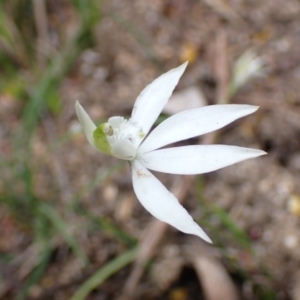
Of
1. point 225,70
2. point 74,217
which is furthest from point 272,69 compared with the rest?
point 74,217

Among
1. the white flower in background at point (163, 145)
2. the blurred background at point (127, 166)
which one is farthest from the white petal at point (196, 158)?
the blurred background at point (127, 166)

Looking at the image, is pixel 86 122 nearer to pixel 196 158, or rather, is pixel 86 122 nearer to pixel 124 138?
pixel 124 138

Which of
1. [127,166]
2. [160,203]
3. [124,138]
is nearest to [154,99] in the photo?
[124,138]

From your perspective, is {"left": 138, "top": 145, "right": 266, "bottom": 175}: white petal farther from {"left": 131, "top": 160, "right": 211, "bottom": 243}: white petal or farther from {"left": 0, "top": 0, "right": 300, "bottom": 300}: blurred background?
{"left": 0, "top": 0, "right": 300, "bottom": 300}: blurred background

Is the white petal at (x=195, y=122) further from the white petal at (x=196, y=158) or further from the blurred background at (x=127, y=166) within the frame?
the blurred background at (x=127, y=166)

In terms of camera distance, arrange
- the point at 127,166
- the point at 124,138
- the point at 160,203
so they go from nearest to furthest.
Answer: the point at 160,203 → the point at 124,138 → the point at 127,166

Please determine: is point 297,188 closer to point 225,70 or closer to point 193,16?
point 225,70
